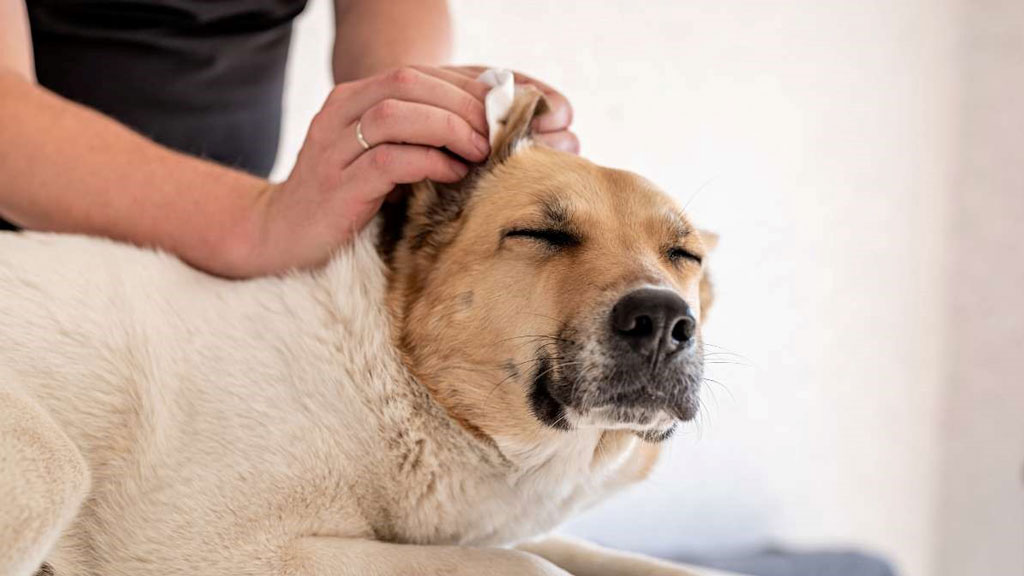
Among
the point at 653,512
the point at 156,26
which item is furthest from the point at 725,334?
the point at 156,26

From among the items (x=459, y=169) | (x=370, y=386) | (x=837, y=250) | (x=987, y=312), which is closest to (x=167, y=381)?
(x=370, y=386)

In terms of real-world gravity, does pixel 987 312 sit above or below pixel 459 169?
above

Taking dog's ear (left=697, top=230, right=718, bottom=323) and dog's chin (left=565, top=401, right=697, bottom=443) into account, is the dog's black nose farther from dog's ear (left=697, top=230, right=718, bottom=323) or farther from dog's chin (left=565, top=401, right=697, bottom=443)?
dog's ear (left=697, top=230, right=718, bottom=323)

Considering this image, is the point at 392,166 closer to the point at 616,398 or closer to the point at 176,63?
the point at 616,398

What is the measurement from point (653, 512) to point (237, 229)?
2.38 meters

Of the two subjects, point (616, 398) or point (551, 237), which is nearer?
point (616, 398)

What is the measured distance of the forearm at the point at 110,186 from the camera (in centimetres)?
116

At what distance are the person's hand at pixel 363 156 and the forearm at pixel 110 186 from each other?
0.05 meters

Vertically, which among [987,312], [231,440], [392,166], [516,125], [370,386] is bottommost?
[231,440]

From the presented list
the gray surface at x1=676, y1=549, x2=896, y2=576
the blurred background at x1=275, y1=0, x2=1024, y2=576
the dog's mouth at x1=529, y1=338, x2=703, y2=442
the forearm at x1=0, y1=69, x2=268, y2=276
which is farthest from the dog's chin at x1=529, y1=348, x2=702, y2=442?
the blurred background at x1=275, y1=0, x2=1024, y2=576

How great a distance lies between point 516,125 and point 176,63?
2.28 ft

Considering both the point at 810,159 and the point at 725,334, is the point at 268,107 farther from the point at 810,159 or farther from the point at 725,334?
the point at 810,159

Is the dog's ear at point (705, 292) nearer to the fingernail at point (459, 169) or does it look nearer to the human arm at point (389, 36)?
the fingernail at point (459, 169)

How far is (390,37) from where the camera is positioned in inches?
61.7
